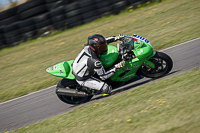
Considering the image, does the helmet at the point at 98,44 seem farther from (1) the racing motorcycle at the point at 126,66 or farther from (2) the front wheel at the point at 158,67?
(2) the front wheel at the point at 158,67

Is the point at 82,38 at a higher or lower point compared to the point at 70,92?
higher

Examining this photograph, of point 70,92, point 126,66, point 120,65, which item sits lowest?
point 70,92

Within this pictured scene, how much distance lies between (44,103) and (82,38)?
20.5 ft

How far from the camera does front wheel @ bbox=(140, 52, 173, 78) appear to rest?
20.2ft

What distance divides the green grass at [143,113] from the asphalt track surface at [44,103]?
1.72 ft

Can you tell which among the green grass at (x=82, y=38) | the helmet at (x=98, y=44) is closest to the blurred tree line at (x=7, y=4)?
the green grass at (x=82, y=38)

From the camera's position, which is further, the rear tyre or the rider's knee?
the rear tyre

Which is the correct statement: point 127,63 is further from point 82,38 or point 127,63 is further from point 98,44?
point 82,38

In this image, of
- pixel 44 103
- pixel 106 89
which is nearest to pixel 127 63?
pixel 106 89

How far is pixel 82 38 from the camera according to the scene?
1290cm

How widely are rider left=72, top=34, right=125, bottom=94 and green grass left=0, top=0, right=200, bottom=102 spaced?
2.64 metres

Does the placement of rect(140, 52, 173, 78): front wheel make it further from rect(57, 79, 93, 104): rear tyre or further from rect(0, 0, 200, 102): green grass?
rect(0, 0, 200, 102): green grass

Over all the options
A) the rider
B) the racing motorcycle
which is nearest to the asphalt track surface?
the racing motorcycle

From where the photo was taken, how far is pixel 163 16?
40.6ft
